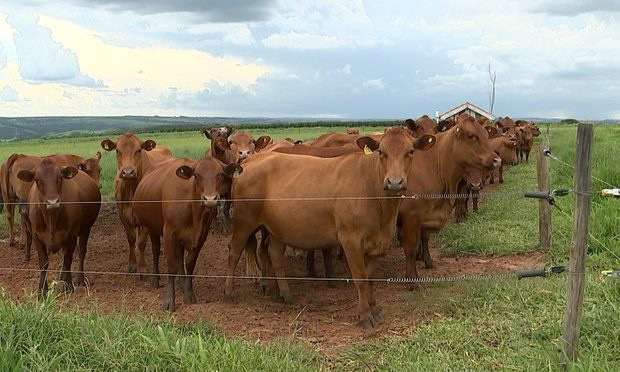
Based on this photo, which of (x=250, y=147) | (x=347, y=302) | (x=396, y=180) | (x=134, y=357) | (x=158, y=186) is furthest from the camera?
(x=250, y=147)

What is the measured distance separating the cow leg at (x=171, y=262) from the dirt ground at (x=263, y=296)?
17 centimetres

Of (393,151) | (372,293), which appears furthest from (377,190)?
(372,293)

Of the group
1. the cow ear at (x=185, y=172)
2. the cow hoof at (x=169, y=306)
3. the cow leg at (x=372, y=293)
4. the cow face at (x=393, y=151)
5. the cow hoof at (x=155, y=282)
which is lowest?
the cow hoof at (x=155, y=282)

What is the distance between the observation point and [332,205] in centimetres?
738

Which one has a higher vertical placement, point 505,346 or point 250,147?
point 250,147

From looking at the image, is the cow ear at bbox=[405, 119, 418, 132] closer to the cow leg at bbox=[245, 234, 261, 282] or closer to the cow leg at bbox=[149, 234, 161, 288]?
the cow leg at bbox=[245, 234, 261, 282]

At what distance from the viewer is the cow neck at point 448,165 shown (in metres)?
9.23

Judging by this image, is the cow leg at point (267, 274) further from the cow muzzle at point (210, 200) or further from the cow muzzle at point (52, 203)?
the cow muzzle at point (52, 203)

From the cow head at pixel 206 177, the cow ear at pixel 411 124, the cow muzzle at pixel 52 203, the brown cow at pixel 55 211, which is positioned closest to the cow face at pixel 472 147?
the cow ear at pixel 411 124

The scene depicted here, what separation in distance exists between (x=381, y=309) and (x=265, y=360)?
269 cm

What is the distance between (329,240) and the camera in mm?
7496

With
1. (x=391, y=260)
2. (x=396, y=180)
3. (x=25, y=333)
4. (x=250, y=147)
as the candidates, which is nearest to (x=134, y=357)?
(x=25, y=333)

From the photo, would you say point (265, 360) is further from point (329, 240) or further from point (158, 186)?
point (158, 186)

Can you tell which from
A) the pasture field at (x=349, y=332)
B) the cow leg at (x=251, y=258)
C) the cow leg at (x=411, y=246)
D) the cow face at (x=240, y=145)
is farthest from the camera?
the cow face at (x=240, y=145)
